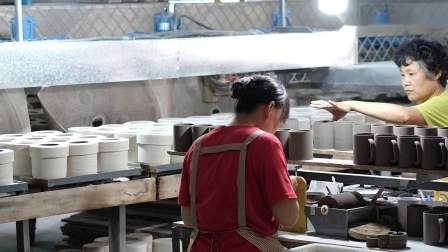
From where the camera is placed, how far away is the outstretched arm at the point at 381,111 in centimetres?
430

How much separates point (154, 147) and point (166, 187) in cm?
25

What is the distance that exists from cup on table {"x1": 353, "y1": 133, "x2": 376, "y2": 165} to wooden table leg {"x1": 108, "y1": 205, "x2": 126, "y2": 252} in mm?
1747

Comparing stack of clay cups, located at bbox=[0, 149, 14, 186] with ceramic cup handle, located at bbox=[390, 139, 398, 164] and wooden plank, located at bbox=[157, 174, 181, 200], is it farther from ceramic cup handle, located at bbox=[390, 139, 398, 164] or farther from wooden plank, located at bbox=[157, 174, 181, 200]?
ceramic cup handle, located at bbox=[390, 139, 398, 164]

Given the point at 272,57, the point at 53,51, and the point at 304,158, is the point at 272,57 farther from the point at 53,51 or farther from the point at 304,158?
the point at 304,158

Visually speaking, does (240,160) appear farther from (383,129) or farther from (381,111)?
(381,111)

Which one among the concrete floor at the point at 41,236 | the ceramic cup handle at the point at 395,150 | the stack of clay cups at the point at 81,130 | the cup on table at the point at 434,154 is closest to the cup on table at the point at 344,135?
the ceramic cup handle at the point at 395,150

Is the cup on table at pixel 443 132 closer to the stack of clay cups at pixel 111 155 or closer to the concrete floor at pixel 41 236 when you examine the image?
the stack of clay cups at pixel 111 155

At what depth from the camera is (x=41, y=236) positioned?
298 inches

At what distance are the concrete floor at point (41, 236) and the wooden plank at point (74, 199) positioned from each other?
1.93m

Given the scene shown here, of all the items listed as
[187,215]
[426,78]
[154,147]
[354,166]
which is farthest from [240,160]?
[154,147]

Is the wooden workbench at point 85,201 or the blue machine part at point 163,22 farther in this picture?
the blue machine part at point 163,22

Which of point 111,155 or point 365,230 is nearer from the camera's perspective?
point 365,230

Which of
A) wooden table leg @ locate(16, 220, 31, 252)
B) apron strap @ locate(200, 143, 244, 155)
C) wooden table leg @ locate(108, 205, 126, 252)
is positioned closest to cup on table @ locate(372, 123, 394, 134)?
apron strap @ locate(200, 143, 244, 155)

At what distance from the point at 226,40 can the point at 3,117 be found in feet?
4.90
